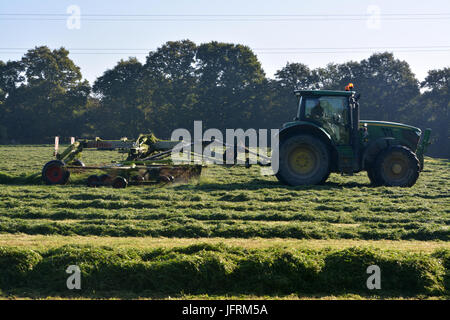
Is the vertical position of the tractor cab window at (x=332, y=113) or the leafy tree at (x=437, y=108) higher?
the leafy tree at (x=437, y=108)

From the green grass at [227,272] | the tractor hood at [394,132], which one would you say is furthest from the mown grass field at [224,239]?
the tractor hood at [394,132]

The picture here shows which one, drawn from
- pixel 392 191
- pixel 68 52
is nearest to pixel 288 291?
pixel 392 191

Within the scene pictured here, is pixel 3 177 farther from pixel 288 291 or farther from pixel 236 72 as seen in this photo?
pixel 236 72

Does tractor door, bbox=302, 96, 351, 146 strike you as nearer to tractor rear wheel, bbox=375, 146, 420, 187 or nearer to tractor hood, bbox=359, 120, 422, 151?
tractor hood, bbox=359, 120, 422, 151

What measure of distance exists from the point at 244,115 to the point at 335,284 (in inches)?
1807

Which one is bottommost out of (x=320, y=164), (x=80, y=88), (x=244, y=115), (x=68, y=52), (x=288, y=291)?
(x=288, y=291)

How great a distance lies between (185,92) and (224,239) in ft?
154

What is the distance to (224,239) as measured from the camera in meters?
7.80

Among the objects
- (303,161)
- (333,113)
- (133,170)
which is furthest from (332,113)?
(133,170)

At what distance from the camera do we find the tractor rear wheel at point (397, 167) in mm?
12977

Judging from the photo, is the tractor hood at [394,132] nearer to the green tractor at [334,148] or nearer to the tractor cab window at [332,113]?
the green tractor at [334,148]

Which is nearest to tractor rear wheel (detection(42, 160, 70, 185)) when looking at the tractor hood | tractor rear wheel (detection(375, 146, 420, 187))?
the tractor hood

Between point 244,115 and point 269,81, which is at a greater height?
point 269,81

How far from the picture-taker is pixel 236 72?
54844 millimetres
